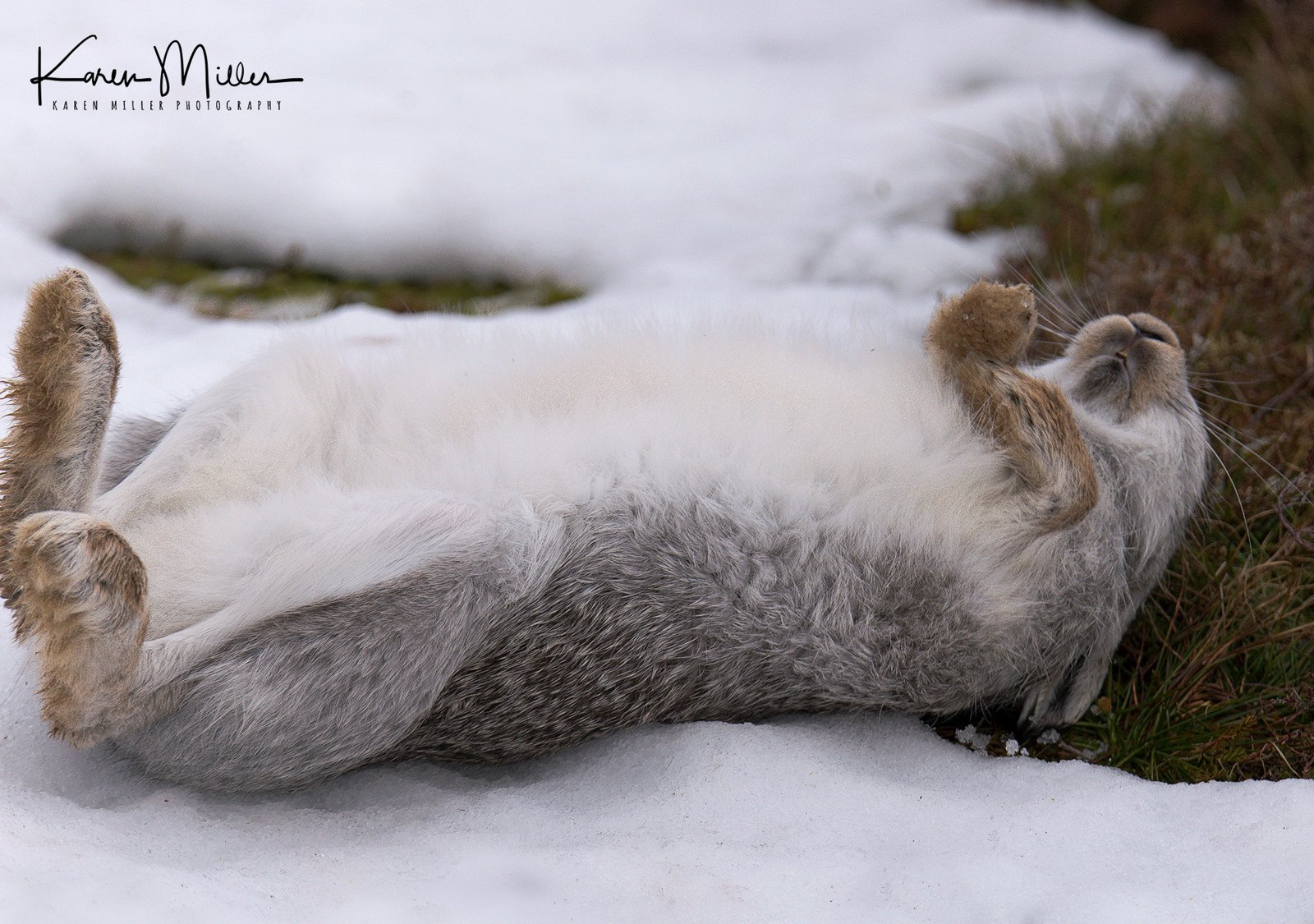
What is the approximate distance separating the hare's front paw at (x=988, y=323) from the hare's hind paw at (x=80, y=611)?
7.05 feet

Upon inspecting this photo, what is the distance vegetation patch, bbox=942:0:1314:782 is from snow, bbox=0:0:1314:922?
295 mm

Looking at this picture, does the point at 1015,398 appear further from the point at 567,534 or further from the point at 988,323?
the point at 567,534

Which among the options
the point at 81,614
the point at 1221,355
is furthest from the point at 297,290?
the point at 1221,355

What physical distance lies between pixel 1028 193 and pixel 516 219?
2648 millimetres

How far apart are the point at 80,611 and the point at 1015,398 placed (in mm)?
2317

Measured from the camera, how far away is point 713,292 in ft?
17.2

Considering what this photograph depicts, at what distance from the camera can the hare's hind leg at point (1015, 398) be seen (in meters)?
3.11

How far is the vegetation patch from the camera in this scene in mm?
3307

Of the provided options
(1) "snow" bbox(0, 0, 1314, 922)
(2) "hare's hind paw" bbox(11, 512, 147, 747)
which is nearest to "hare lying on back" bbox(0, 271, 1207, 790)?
(2) "hare's hind paw" bbox(11, 512, 147, 747)

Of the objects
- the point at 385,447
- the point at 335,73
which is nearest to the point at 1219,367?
the point at 385,447

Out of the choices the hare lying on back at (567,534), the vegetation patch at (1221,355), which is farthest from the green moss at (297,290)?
the vegetation patch at (1221,355)

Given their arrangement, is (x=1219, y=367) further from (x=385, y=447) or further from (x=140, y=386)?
(x=140, y=386)

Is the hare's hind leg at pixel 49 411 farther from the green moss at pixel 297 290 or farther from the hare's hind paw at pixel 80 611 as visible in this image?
the green moss at pixel 297 290

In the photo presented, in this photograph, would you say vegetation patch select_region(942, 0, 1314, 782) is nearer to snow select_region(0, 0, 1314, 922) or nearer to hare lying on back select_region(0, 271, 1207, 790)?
hare lying on back select_region(0, 271, 1207, 790)
